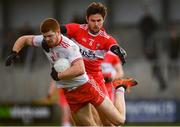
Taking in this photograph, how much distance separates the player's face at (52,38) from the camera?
10055 mm

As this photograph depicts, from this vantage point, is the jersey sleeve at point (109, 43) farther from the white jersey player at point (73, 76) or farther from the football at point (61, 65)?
the football at point (61, 65)

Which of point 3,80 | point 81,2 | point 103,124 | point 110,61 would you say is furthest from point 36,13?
point 103,124

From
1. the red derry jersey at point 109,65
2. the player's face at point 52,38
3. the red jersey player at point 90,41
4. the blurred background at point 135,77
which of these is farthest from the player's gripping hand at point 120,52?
the blurred background at point 135,77

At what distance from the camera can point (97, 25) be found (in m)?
10.9

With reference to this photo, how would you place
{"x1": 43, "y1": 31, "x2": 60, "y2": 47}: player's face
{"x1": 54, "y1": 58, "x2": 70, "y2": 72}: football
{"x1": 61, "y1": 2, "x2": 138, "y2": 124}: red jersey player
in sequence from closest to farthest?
{"x1": 43, "y1": 31, "x2": 60, "y2": 47}: player's face, {"x1": 54, "y1": 58, "x2": 70, "y2": 72}: football, {"x1": 61, "y1": 2, "x2": 138, "y2": 124}: red jersey player

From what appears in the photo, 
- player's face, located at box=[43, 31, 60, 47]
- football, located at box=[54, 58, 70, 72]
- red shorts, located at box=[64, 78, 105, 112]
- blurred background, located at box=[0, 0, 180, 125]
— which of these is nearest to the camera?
player's face, located at box=[43, 31, 60, 47]

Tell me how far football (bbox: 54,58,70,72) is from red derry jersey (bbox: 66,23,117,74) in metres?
0.90

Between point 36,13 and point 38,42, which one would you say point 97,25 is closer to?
point 38,42

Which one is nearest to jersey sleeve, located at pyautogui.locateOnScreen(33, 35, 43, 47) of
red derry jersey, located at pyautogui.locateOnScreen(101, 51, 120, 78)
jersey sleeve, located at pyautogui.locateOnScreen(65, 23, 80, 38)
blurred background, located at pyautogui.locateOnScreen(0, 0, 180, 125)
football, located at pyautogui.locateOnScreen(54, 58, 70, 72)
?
football, located at pyautogui.locateOnScreen(54, 58, 70, 72)

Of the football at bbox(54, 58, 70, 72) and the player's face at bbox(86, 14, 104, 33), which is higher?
the player's face at bbox(86, 14, 104, 33)

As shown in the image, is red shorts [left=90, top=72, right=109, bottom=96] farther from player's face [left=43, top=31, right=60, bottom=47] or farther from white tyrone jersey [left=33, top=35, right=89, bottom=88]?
player's face [left=43, top=31, right=60, bottom=47]

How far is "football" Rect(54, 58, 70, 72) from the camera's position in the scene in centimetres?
1023

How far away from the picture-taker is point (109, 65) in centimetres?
1359

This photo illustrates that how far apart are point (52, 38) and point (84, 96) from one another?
117cm
